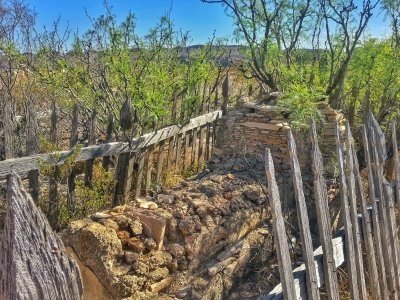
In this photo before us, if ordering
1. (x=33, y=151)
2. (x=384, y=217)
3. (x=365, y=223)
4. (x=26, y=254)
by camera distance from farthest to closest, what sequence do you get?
(x=33, y=151) < (x=384, y=217) < (x=365, y=223) < (x=26, y=254)

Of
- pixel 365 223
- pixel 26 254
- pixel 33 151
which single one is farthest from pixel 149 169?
pixel 26 254

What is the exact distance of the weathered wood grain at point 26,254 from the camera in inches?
31.5

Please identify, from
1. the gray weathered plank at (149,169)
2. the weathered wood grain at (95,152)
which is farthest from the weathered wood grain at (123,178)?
the gray weathered plank at (149,169)

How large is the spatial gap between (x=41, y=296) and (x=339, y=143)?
7.17ft

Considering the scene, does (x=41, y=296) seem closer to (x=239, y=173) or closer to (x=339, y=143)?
(x=339, y=143)

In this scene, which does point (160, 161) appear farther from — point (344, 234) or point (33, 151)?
point (344, 234)

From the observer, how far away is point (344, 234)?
117 inches

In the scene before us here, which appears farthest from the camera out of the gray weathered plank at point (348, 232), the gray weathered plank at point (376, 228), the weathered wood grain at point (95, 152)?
the weathered wood grain at point (95, 152)

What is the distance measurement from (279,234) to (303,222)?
0.85 ft

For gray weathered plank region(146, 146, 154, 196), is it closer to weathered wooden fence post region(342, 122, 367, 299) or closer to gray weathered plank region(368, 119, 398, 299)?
gray weathered plank region(368, 119, 398, 299)

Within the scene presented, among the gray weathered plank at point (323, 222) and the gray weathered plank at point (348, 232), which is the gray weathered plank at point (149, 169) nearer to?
the gray weathered plank at point (348, 232)

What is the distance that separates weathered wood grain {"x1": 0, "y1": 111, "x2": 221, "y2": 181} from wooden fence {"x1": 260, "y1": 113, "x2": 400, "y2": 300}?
1.75 m

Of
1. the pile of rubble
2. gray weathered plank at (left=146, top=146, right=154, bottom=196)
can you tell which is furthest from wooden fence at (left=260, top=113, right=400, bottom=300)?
gray weathered plank at (left=146, top=146, right=154, bottom=196)

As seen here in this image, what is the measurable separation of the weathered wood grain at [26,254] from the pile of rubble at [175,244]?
2.27 meters
